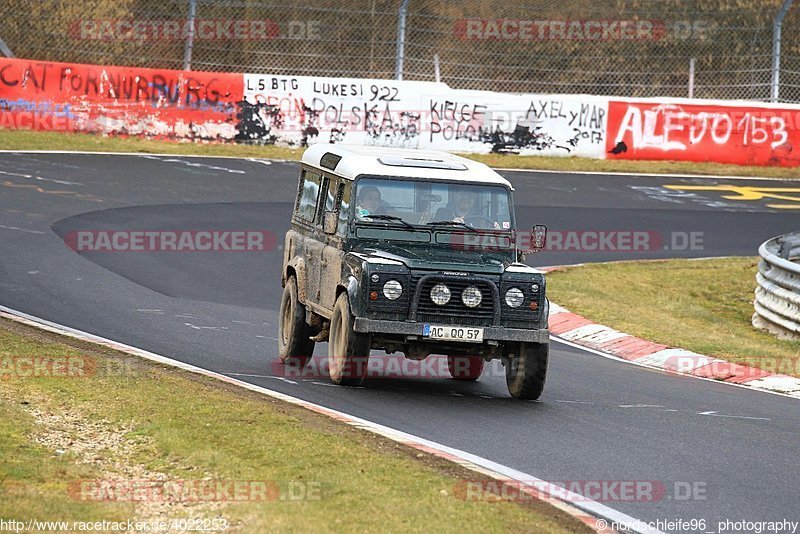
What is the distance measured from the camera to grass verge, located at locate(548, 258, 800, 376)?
1469 centimetres

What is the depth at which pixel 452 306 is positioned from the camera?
34.1 ft

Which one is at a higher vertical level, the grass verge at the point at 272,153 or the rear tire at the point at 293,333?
the grass verge at the point at 272,153

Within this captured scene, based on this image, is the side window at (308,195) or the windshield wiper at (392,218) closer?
the windshield wiper at (392,218)

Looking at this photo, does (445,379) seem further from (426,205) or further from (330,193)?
(330,193)

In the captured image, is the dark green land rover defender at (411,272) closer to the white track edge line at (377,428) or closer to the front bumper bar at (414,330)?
the front bumper bar at (414,330)

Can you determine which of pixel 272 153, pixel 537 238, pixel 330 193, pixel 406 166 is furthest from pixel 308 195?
pixel 272 153

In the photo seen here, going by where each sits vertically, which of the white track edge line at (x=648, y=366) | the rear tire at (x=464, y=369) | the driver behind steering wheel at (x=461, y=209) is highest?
the driver behind steering wheel at (x=461, y=209)

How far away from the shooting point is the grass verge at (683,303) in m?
14.7

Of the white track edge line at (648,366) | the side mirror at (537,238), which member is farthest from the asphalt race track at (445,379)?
the side mirror at (537,238)

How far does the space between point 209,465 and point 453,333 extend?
3.20 metres

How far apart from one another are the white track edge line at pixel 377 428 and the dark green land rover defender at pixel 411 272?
86 centimetres

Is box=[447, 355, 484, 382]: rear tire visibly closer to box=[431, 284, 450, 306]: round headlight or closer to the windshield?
the windshield

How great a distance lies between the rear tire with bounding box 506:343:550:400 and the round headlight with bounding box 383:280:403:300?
3.76 feet

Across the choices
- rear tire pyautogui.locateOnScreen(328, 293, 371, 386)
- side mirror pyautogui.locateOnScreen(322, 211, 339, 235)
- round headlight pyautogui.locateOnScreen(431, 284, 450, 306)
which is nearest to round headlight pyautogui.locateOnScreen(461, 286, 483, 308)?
round headlight pyautogui.locateOnScreen(431, 284, 450, 306)
